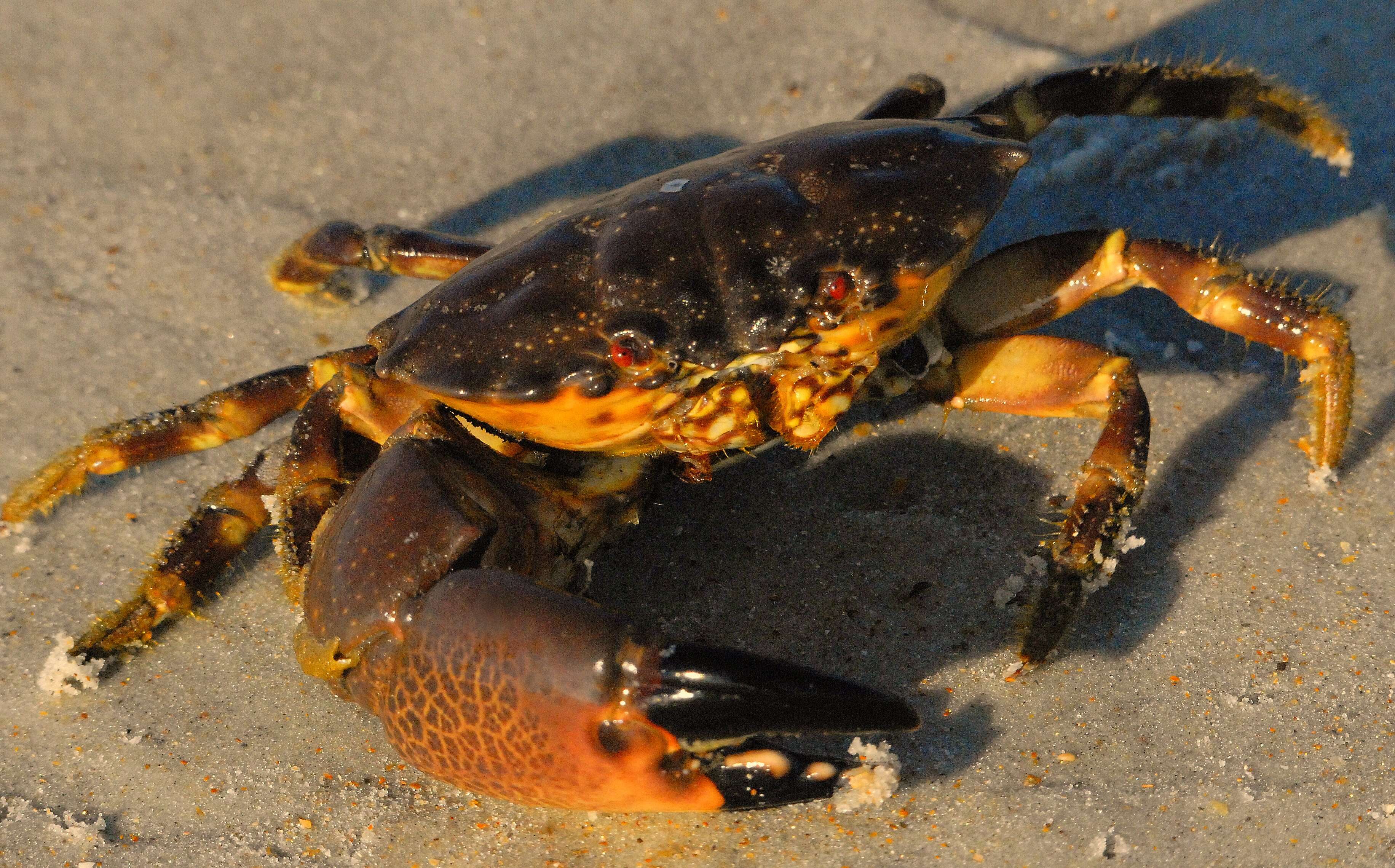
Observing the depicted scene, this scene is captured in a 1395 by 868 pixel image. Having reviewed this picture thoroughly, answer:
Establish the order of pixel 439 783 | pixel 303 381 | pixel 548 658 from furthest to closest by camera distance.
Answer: pixel 303 381 < pixel 439 783 < pixel 548 658

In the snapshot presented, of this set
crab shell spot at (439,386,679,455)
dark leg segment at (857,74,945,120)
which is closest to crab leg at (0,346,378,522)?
crab shell spot at (439,386,679,455)

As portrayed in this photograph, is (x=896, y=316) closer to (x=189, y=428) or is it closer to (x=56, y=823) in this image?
(x=189, y=428)

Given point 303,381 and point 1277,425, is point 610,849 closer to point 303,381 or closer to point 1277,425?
point 303,381

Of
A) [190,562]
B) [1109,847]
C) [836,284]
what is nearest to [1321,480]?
[1109,847]

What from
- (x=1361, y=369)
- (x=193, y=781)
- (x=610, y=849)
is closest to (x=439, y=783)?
(x=610, y=849)

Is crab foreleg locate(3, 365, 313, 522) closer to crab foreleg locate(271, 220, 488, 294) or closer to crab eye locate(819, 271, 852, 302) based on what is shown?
crab foreleg locate(271, 220, 488, 294)

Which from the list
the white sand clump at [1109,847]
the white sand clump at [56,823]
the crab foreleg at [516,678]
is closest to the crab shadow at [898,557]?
the white sand clump at [1109,847]

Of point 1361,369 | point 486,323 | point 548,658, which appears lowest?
point 1361,369

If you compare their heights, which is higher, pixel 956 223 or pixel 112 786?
pixel 956 223
